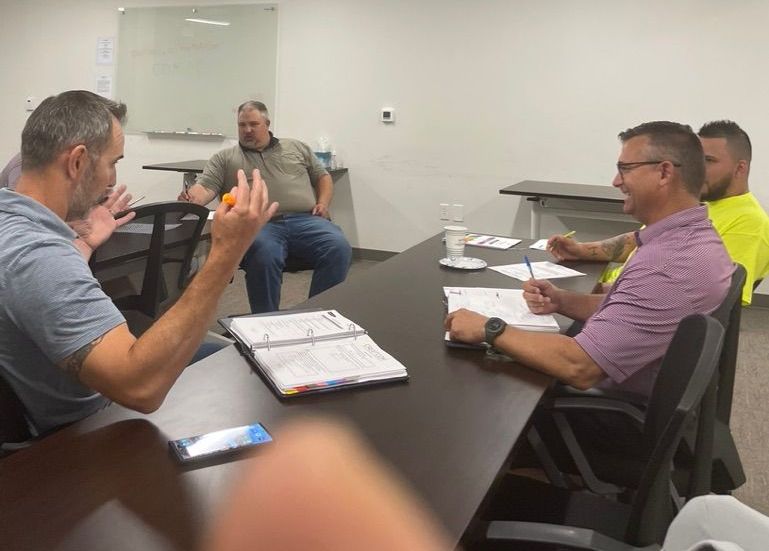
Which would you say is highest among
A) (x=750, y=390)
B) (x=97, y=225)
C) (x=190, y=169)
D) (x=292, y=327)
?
(x=190, y=169)

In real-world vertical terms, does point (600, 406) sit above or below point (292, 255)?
below

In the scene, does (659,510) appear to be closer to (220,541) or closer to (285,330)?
(220,541)

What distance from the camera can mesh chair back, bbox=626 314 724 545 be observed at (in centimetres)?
93

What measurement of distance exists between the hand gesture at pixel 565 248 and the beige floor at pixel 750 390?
0.84m

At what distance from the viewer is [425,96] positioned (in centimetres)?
504

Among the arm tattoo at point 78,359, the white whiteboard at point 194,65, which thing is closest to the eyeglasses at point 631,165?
the arm tattoo at point 78,359

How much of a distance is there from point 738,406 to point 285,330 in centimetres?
239

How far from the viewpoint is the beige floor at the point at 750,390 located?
2273mm

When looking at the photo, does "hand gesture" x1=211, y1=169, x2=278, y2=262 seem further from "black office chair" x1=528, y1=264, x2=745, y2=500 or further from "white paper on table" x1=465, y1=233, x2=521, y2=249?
"white paper on table" x1=465, y1=233, x2=521, y2=249

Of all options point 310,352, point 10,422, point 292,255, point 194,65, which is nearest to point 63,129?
point 10,422

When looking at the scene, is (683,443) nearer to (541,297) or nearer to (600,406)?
(600,406)

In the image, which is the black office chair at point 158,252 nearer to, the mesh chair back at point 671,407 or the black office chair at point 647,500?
the black office chair at point 647,500

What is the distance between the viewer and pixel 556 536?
3.38 feet

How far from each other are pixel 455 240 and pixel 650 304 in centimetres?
98
